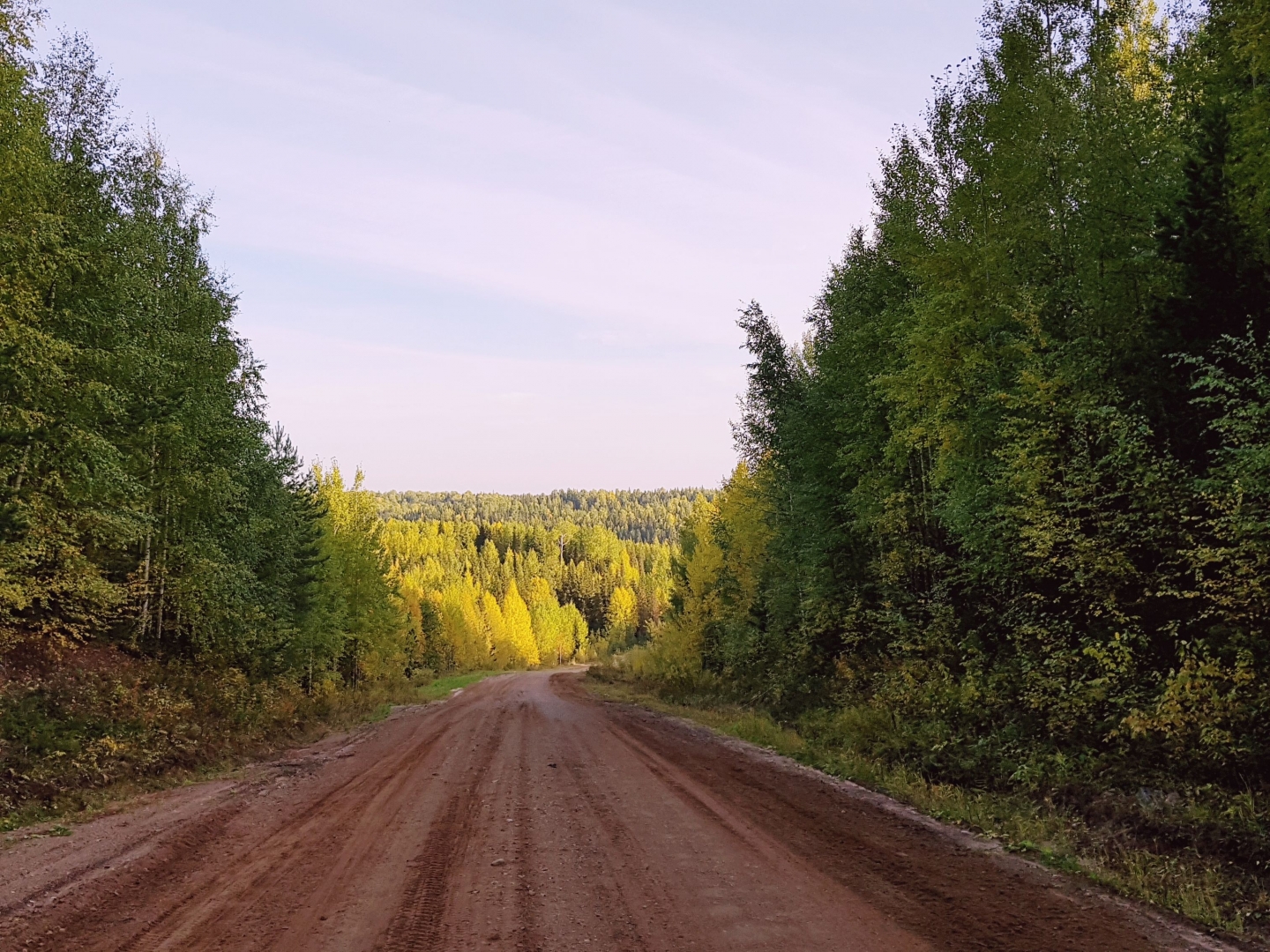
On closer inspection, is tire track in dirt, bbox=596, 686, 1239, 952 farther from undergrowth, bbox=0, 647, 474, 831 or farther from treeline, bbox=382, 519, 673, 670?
treeline, bbox=382, 519, 673, 670

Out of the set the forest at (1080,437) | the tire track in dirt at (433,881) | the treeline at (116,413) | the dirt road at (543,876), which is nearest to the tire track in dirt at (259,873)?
the dirt road at (543,876)

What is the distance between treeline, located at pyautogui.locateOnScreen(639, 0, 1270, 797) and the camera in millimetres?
8961

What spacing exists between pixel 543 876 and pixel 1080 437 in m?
10.1

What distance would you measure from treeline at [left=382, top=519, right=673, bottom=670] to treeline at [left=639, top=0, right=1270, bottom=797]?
119 feet

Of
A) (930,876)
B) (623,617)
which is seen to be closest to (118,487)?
(930,876)

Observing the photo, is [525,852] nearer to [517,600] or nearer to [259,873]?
[259,873]

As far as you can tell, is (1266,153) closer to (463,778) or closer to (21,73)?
(463,778)

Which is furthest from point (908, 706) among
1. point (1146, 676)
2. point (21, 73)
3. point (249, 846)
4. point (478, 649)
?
point (478, 649)

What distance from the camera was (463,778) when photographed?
11.9m

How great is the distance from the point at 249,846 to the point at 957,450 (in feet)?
47.4

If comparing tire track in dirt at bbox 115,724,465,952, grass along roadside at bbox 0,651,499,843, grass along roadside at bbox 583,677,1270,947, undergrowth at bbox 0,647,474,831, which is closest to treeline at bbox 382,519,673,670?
undergrowth at bbox 0,647,474,831

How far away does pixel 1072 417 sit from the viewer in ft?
37.6

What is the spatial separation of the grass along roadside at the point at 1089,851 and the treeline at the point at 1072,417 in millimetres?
816

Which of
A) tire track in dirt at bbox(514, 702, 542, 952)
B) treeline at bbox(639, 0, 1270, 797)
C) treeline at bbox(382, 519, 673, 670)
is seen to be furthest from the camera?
treeline at bbox(382, 519, 673, 670)
